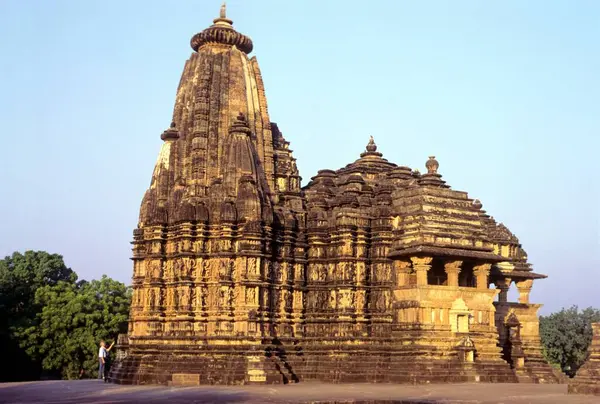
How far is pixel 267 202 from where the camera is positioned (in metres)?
30.5

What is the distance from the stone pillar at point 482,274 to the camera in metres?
30.3

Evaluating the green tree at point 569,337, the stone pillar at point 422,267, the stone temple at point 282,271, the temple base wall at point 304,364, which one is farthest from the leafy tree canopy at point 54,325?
the green tree at point 569,337

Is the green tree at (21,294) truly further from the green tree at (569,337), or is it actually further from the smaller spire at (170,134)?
the green tree at (569,337)

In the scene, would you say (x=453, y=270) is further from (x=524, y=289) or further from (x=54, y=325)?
(x=54, y=325)

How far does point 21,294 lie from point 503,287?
2650 centimetres

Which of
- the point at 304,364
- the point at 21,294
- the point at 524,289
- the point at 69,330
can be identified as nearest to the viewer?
the point at 304,364

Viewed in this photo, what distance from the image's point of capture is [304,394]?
22.9m

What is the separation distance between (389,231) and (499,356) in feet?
19.0

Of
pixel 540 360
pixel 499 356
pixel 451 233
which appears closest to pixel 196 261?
pixel 451 233

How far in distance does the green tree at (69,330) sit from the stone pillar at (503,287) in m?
20.3

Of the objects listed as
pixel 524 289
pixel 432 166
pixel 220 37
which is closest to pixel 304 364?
pixel 432 166

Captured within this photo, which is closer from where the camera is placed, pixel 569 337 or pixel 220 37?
pixel 220 37

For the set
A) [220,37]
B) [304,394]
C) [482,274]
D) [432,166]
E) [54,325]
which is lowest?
[304,394]

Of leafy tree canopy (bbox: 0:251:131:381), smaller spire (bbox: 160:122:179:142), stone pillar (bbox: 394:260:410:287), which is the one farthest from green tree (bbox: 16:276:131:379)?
stone pillar (bbox: 394:260:410:287)
